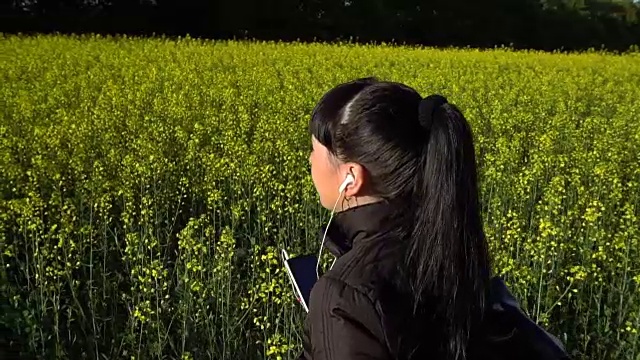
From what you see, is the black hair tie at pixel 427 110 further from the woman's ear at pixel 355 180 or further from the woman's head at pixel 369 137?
the woman's ear at pixel 355 180

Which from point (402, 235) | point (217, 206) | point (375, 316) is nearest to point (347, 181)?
point (402, 235)

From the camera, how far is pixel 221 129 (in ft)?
25.3

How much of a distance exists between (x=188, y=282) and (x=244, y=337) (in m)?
0.57

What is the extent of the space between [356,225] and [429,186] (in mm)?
165

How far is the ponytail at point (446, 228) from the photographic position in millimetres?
1532

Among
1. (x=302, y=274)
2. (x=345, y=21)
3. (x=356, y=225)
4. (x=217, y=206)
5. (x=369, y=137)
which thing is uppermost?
(x=369, y=137)

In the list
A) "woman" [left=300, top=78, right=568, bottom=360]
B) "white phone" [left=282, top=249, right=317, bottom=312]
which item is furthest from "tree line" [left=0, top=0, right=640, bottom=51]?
"woman" [left=300, top=78, right=568, bottom=360]

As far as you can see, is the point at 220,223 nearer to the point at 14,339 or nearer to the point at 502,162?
the point at 14,339

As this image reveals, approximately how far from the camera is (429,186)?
1.55 m

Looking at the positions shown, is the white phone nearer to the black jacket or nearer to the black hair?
the black jacket

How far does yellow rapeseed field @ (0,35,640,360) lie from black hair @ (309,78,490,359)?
136cm

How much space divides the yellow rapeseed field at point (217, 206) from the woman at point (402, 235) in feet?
4.37

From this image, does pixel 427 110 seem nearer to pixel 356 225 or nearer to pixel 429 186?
pixel 429 186

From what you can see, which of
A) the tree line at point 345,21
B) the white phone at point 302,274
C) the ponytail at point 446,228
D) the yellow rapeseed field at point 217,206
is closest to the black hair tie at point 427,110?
the ponytail at point 446,228
